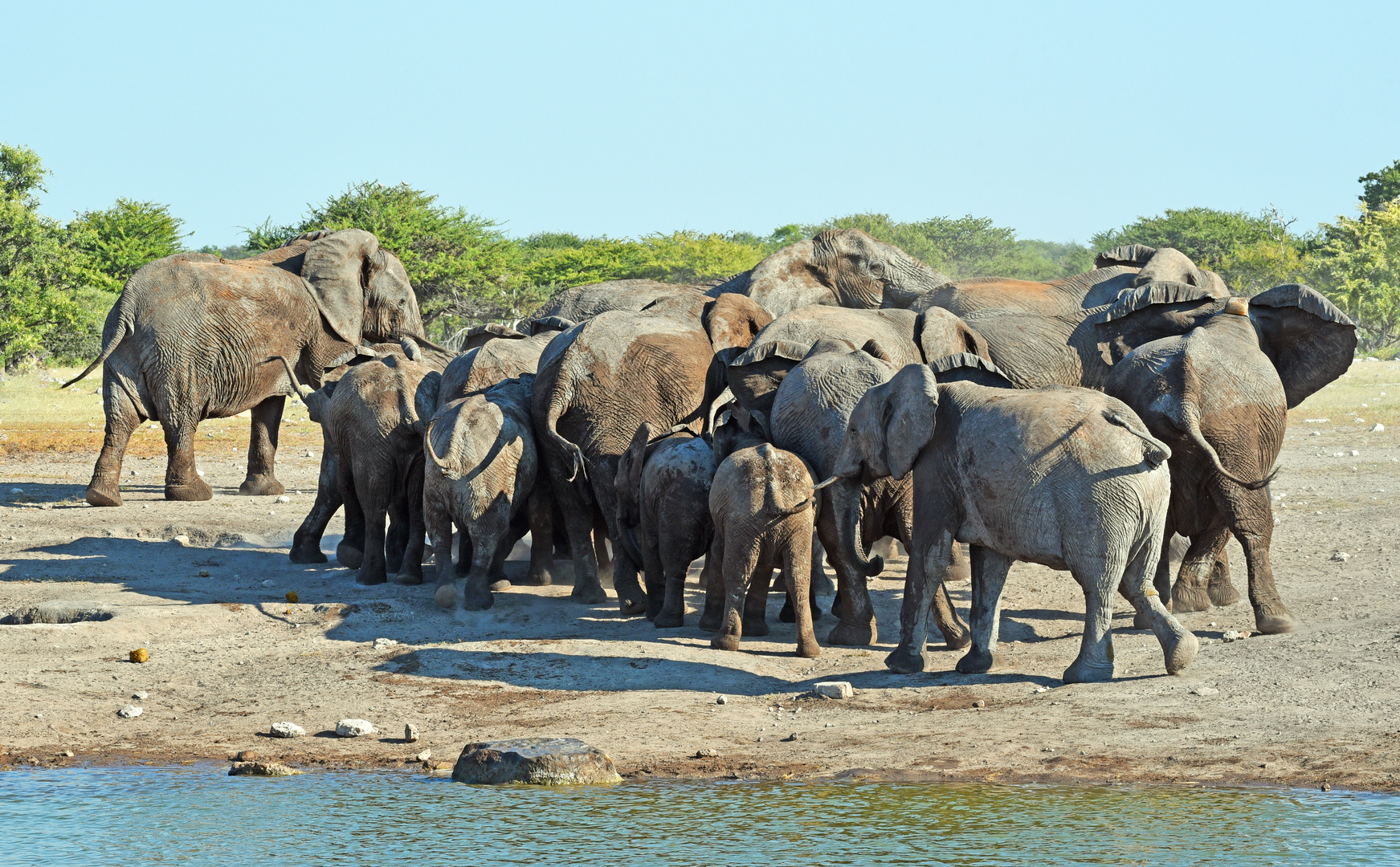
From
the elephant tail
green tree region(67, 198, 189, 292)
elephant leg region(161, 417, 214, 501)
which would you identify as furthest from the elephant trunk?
green tree region(67, 198, 189, 292)

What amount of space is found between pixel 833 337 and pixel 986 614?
110 inches

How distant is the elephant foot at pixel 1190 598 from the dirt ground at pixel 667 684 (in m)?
0.08

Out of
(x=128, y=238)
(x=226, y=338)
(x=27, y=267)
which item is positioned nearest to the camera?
(x=226, y=338)

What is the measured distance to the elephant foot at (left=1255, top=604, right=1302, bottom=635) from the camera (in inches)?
378

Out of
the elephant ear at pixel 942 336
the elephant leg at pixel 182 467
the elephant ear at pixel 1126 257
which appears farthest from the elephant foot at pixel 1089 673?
the elephant leg at pixel 182 467

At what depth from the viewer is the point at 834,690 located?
332 inches

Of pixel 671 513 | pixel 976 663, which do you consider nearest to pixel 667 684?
pixel 671 513

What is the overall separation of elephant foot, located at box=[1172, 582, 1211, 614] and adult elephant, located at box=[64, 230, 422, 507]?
1014cm

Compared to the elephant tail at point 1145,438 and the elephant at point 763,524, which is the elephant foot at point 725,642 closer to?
the elephant at point 763,524

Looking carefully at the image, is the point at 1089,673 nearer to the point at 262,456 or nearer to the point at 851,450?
the point at 851,450

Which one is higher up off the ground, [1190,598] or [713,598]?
[1190,598]

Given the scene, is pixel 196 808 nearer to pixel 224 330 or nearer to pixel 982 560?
pixel 982 560

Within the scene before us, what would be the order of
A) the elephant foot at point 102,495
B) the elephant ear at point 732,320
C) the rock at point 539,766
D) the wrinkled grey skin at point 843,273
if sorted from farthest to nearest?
the elephant foot at point 102,495
the wrinkled grey skin at point 843,273
the elephant ear at point 732,320
the rock at point 539,766

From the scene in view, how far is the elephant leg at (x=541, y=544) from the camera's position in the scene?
11.7 m
